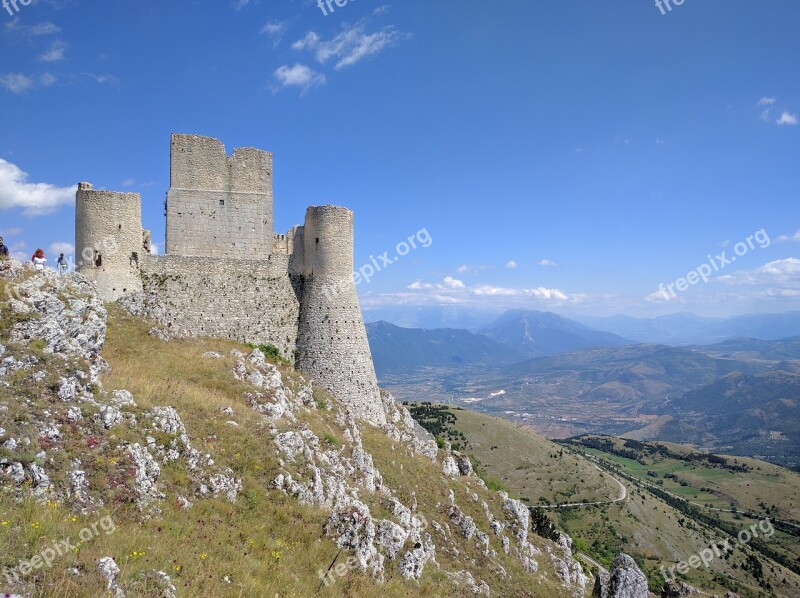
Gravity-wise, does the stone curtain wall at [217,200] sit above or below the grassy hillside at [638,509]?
above

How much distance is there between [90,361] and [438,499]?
18442 mm

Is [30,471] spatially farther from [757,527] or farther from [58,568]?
[757,527]

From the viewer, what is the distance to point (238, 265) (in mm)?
31125

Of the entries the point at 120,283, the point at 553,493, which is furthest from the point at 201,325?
the point at 553,493

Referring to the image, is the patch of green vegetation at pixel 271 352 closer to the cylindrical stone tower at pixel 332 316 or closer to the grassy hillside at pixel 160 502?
the cylindrical stone tower at pixel 332 316

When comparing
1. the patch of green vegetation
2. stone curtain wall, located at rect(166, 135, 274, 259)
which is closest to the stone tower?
stone curtain wall, located at rect(166, 135, 274, 259)

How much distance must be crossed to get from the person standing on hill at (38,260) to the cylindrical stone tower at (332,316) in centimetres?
1526

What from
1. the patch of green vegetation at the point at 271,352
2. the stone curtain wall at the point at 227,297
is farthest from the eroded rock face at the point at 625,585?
the stone curtain wall at the point at 227,297

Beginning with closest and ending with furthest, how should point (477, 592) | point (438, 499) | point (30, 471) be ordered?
point (30, 471) < point (477, 592) < point (438, 499)

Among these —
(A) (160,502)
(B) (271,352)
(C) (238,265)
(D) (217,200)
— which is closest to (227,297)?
(C) (238,265)

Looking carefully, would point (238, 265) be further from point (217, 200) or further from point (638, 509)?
point (638, 509)

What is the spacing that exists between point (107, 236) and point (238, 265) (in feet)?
24.5

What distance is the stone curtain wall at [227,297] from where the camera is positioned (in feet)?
95.0

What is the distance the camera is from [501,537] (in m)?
25.9
